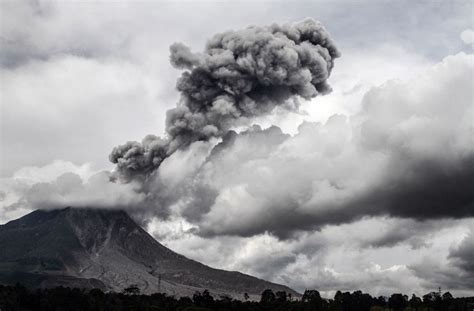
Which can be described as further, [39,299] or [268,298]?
[268,298]

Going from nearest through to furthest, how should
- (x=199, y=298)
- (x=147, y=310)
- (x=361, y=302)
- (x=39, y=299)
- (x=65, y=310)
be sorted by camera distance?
(x=147, y=310) < (x=65, y=310) < (x=39, y=299) < (x=199, y=298) < (x=361, y=302)

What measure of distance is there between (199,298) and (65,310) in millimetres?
36952

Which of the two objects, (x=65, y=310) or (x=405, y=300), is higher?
(x=405, y=300)

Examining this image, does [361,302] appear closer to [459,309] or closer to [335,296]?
[335,296]

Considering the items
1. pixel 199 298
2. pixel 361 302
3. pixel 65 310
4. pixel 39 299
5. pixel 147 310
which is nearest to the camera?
pixel 147 310

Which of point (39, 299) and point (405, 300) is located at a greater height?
point (405, 300)

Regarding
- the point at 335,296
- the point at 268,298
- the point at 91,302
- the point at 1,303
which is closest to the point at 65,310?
the point at 91,302

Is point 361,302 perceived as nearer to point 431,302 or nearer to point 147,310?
point 431,302

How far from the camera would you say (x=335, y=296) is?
18812 cm

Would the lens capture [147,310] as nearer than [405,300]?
Yes

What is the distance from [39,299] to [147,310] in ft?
116

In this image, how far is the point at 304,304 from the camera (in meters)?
148

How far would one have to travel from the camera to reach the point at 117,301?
14125 centimetres

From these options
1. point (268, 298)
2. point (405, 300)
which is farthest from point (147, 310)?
point (405, 300)
